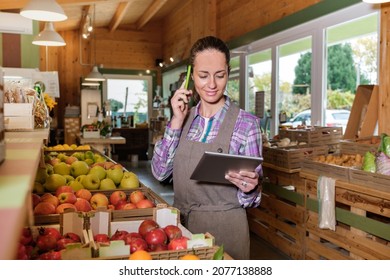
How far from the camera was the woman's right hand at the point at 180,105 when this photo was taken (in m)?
1.74

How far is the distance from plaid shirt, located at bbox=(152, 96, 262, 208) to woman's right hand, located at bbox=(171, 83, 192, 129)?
0.13 feet

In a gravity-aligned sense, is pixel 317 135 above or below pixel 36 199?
above

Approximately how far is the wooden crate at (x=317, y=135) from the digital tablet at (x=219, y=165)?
251 cm

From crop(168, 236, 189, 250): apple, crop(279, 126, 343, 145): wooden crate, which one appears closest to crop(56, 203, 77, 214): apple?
crop(168, 236, 189, 250): apple

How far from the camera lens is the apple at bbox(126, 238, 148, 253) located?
1.35m

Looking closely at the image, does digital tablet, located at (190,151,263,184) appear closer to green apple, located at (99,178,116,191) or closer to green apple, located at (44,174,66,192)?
green apple, located at (99,178,116,191)

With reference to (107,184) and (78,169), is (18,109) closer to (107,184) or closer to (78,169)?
(78,169)

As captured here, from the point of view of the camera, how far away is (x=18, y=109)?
244cm

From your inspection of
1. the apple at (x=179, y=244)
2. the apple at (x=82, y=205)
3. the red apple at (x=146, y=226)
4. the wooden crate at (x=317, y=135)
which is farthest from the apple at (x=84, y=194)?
the wooden crate at (x=317, y=135)

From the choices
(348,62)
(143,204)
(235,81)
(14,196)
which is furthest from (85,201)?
(235,81)

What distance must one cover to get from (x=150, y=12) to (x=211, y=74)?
343 inches

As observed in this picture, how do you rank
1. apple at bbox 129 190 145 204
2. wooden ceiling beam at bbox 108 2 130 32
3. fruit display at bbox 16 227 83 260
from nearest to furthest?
fruit display at bbox 16 227 83 260, apple at bbox 129 190 145 204, wooden ceiling beam at bbox 108 2 130 32

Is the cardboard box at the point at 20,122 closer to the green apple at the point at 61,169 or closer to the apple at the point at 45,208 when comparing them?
the green apple at the point at 61,169
